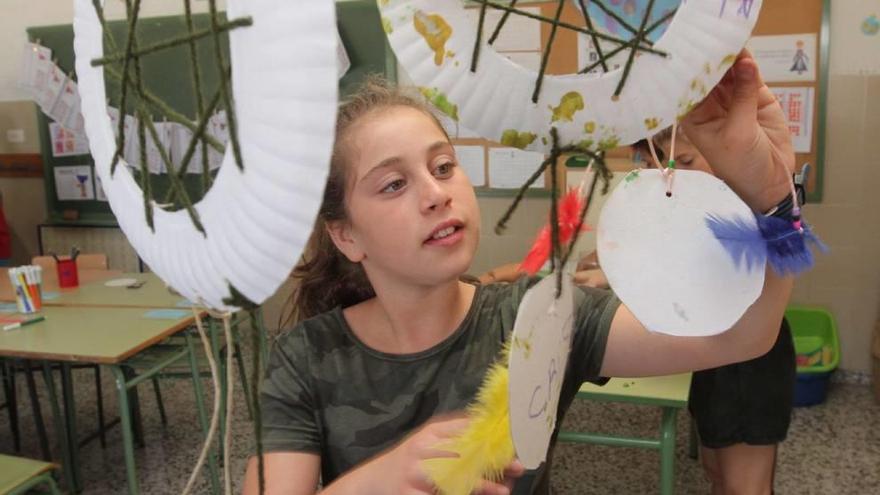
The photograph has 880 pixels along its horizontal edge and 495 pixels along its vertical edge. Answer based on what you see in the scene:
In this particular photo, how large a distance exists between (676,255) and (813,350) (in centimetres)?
300

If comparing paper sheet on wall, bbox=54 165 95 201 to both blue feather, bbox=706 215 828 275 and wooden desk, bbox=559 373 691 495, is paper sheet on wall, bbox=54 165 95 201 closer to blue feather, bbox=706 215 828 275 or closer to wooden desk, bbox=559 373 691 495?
→ wooden desk, bbox=559 373 691 495

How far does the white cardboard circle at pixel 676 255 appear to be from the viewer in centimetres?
64

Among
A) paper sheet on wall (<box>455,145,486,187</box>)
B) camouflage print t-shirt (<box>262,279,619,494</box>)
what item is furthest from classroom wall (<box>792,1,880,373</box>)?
camouflage print t-shirt (<box>262,279,619,494</box>)

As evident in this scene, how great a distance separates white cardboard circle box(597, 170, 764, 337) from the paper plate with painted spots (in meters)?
0.06

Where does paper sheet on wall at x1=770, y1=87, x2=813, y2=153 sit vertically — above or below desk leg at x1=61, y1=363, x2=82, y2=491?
above

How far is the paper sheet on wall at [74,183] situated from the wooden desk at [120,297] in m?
1.49

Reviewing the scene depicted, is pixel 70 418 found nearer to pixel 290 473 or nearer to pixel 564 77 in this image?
pixel 290 473

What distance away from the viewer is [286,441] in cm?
101

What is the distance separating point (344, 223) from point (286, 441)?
1.06 ft

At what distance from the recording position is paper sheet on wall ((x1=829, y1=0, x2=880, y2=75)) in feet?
9.96

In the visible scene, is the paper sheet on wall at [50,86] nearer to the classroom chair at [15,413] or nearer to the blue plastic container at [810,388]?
the classroom chair at [15,413]

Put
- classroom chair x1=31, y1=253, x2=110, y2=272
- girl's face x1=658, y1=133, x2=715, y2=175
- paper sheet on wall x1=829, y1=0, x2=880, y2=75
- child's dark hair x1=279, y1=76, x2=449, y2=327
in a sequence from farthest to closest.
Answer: classroom chair x1=31, y1=253, x2=110, y2=272
paper sheet on wall x1=829, y1=0, x2=880, y2=75
girl's face x1=658, y1=133, x2=715, y2=175
child's dark hair x1=279, y1=76, x2=449, y2=327

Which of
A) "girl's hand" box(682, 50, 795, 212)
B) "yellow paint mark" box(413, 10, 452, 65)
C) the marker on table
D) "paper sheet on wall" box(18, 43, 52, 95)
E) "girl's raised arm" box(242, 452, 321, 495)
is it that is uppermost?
"paper sheet on wall" box(18, 43, 52, 95)

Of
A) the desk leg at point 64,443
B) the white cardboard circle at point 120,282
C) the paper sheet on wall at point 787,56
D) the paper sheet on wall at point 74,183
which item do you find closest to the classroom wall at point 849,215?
the paper sheet on wall at point 787,56
